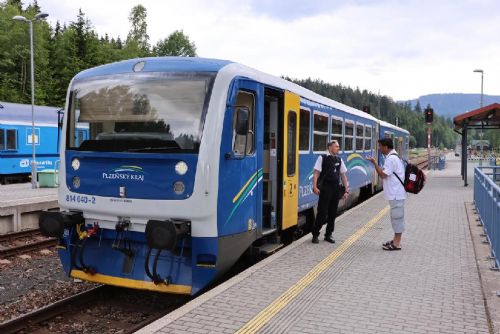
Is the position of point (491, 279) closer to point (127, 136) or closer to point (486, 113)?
point (127, 136)

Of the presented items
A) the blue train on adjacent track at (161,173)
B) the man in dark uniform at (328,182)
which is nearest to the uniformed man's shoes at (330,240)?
the man in dark uniform at (328,182)

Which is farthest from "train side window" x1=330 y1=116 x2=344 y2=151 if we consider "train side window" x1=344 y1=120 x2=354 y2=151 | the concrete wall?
the concrete wall

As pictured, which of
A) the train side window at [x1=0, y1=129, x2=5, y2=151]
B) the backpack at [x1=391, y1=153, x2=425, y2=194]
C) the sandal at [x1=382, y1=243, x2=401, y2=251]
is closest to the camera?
the backpack at [x1=391, y1=153, x2=425, y2=194]

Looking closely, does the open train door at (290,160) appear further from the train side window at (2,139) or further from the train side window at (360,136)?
the train side window at (2,139)

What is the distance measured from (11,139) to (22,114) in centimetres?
125

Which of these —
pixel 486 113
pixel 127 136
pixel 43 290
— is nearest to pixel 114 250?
pixel 127 136

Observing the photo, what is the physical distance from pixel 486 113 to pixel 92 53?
42.4m

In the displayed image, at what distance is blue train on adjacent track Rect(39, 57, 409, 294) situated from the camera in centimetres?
599

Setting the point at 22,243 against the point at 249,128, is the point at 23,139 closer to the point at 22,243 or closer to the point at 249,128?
the point at 22,243

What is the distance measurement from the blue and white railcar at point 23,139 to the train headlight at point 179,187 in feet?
60.2

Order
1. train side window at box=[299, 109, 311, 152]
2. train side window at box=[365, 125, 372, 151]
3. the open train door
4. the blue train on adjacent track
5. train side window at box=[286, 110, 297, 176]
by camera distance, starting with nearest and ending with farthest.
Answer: the blue train on adjacent track → the open train door → train side window at box=[286, 110, 297, 176] → train side window at box=[299, 109, 311, 152] → train side window at box=[365, 125, 372, 151]

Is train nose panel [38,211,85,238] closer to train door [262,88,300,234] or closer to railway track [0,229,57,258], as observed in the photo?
train door [262,88,300,234]

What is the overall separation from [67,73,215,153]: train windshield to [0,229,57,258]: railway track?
405 cm

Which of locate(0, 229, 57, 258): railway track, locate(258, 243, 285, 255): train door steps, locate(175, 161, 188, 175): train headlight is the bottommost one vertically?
locate(0, 229, 57, 258): railway track
